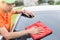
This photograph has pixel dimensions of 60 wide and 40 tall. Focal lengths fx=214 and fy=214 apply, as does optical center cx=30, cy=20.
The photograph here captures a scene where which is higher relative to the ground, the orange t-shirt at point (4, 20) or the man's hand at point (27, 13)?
the orange t-shirt at point (4, 20)

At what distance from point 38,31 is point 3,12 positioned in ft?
1.30

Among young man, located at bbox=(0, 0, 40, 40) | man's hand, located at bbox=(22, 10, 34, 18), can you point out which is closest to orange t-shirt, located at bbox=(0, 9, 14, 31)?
young man, located at bbox=(0, 0, 40, 40)

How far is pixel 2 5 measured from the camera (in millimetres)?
2002

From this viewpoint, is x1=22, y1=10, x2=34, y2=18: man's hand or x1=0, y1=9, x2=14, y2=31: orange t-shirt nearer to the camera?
x1=0, y1=9, x2=14, y2=31: orange t-shirt

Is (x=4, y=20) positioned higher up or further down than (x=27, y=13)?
higher up

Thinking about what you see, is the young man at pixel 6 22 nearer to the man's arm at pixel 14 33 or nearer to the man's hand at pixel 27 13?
the man's arm at pixel 14 33

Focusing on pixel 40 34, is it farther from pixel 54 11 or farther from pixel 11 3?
pixel 54 11

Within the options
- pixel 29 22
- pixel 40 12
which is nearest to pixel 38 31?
pixel 29 22

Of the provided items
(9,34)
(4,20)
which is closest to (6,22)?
(4,20)

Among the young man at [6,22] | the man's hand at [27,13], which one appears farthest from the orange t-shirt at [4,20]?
the man's hand at [27,13]

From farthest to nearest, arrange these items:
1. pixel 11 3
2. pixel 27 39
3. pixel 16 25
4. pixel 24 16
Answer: pixel 24 16, pixel 16 25, pixel 27 39, pixel 11 3

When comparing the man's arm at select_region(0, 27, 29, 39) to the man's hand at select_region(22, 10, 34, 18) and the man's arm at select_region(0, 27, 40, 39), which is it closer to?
the man's arm at select_region(0, 27, 40, 39)

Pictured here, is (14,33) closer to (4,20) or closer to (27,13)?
(4,20)

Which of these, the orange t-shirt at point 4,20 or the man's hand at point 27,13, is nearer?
the orange t-shirt at point 4,20
